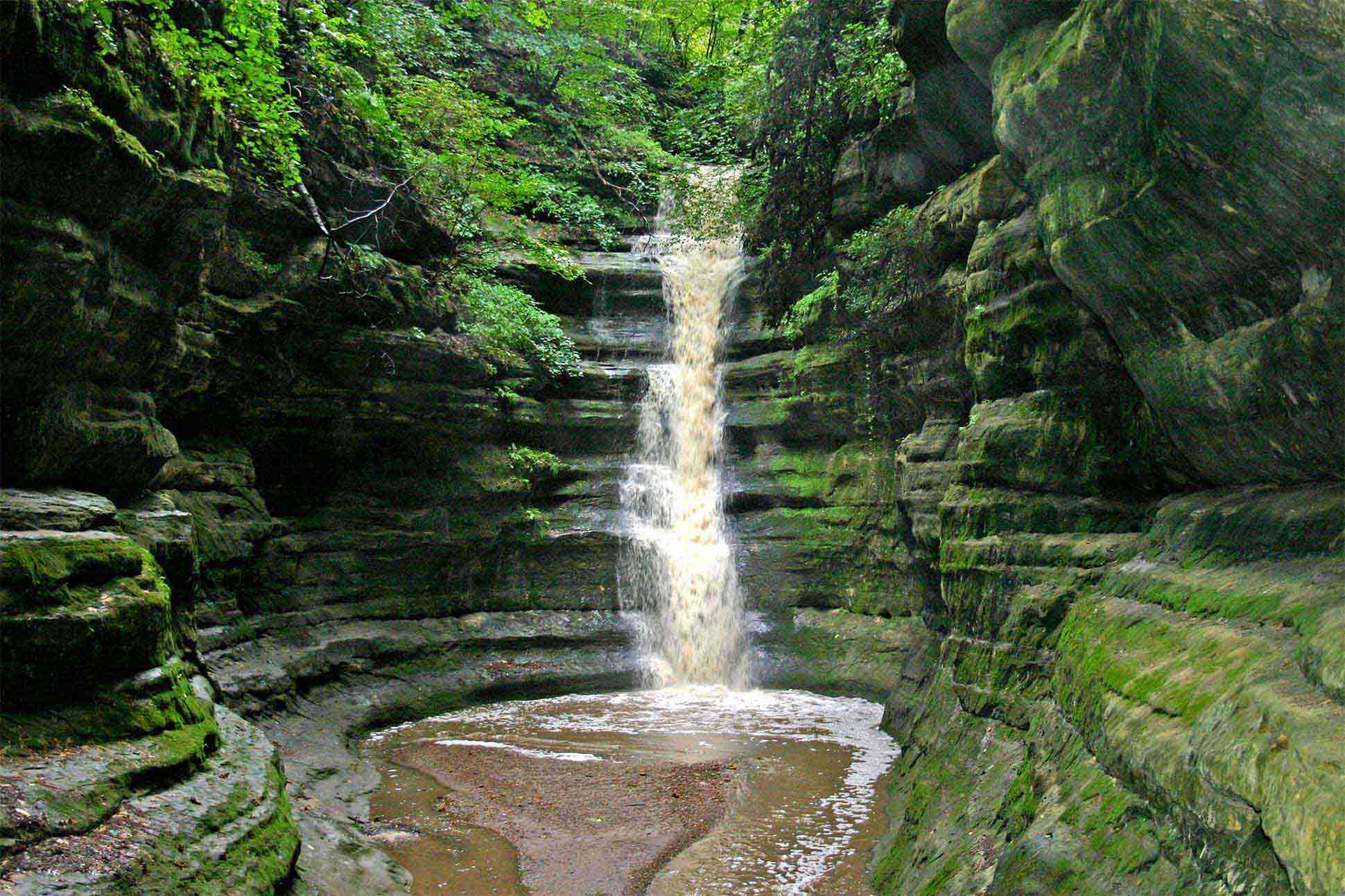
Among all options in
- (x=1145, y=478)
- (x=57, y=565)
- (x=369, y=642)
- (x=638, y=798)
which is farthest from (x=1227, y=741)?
(x=369, y=642)

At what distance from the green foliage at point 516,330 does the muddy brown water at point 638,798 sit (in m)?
6.23

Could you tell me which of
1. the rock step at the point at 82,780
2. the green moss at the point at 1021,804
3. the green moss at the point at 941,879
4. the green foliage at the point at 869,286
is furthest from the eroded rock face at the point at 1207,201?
the rock step at the point at 82,780

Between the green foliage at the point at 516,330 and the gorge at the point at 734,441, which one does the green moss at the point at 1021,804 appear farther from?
the green foliage at the point at 516,330

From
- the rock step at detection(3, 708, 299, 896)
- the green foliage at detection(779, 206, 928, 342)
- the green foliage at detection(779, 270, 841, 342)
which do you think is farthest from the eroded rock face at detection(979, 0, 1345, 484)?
the green foliage at detection(779, 270, 841, 342)

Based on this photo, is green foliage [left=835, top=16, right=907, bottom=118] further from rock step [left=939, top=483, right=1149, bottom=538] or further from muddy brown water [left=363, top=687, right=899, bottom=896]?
muddy brown water [left=363, top=687, right=899, bottom=896]

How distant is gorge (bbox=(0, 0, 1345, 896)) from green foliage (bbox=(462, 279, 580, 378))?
9 centimetres

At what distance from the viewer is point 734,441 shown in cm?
1795

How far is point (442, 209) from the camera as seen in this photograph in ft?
52.6

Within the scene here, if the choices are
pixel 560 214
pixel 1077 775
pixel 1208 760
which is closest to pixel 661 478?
pixel 560 214

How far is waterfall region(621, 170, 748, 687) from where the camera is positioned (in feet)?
52.2

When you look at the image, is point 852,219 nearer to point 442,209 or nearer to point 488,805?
point 442,209

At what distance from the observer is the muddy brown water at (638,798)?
740cm

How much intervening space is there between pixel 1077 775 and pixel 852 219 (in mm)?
11425

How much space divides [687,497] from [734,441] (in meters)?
1.46
